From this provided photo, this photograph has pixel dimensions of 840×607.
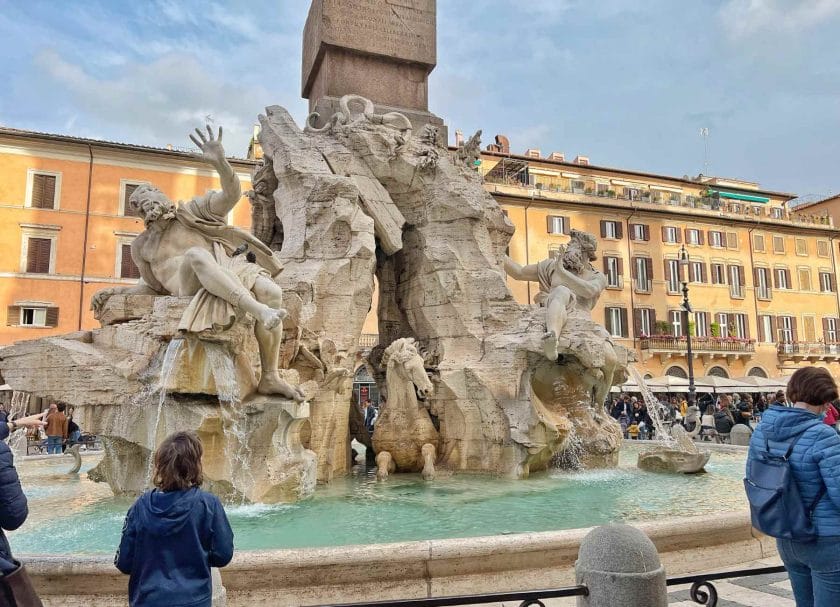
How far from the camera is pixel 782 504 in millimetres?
2588

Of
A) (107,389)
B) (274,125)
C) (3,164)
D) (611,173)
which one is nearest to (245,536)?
(107,389)

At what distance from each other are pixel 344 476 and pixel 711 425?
1006cm

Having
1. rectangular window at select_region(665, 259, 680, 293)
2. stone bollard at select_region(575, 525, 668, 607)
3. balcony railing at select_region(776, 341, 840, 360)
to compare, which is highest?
rectangular window at select_region(665, 259, 680, 293)

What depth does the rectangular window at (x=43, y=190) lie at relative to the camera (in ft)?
89.2

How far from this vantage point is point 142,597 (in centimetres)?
227

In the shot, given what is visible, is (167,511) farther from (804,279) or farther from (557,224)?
(804,279)

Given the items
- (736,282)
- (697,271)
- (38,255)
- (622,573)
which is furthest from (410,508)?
(736,282)

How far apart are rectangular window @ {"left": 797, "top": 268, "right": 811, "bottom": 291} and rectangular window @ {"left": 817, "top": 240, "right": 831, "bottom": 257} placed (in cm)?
167

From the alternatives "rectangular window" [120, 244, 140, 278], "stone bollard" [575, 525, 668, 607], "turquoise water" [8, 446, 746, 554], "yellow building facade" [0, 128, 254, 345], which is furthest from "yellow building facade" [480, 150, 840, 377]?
"stone bollard" [575, 525, 668, 607]

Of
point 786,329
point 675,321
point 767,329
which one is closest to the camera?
point 675,321

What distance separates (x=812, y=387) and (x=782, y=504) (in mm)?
485

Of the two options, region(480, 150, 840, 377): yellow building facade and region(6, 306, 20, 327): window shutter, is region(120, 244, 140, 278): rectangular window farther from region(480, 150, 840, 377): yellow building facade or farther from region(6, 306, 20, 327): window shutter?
region(480, 150, 840, 377): yellow building facade

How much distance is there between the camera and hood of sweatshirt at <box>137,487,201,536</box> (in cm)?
228

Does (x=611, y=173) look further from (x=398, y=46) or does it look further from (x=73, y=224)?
(x=398, y=46)
